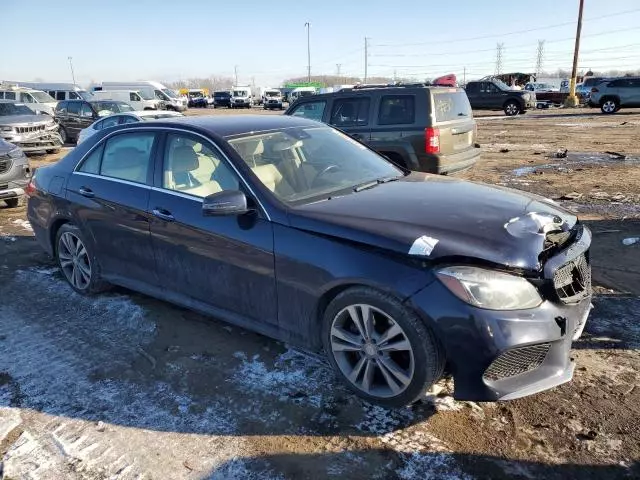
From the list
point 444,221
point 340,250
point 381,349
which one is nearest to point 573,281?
point 444,221

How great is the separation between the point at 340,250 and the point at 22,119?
A: 1590cm

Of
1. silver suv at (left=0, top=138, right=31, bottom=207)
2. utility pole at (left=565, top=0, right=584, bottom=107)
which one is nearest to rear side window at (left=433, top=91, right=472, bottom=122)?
silver suv at (left=0, top=138, right=31, bottom=207)

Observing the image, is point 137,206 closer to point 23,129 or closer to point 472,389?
point 472,389

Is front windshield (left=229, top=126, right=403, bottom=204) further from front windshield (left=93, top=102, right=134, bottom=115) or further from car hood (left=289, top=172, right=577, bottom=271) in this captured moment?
front windshield (left=93, top=102, right=134, bottom=115)

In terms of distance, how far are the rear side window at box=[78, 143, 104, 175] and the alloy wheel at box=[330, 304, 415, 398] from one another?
2841mm

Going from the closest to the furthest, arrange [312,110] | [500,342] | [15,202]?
1. [500,342]
2. [15,202]
3. [312,110]

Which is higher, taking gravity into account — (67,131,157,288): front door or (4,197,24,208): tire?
(67,131,157,288): front door

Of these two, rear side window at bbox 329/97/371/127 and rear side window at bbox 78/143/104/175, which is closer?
rear side window at bbox 78/143/104/175

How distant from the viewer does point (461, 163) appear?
8.47 meters

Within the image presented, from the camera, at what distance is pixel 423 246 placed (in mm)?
A: 2771

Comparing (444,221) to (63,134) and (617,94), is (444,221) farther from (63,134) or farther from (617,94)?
(617,94)

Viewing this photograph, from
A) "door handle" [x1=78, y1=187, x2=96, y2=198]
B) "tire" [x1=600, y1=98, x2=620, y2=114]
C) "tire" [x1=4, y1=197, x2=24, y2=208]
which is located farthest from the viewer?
"tire" [x1=600, y1=98, x2=620, y2=114]

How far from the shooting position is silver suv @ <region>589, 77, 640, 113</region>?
24922mm

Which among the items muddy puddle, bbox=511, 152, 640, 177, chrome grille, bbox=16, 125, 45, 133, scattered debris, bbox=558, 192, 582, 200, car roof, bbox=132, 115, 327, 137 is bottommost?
scattered debris, bbox=558, 192, 582, 200
